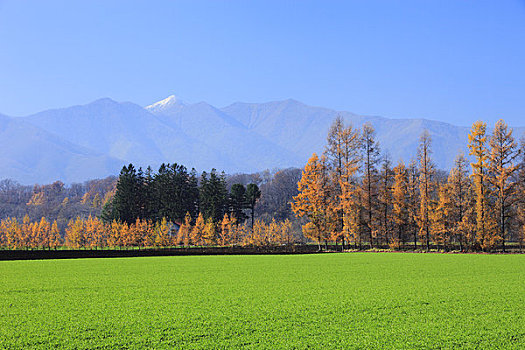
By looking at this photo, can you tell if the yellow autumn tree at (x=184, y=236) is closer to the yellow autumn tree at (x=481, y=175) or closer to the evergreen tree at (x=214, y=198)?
the evergreen tree at (x=214, y=198)

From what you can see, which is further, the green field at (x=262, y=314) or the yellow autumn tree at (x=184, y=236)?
the yellow autumn tree at (x=184, y=236)

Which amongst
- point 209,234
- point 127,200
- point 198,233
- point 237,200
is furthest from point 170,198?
point 209,234

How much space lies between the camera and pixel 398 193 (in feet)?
167

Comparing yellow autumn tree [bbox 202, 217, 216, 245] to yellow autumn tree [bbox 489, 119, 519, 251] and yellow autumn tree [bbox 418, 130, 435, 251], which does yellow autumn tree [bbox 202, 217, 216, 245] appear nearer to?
yellow autumn tree [bbox 418, 130, 435, 251]

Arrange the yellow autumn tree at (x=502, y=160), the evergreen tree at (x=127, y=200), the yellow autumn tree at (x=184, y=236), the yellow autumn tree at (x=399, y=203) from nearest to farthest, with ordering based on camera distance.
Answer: the yellow autumn tree at (x=502, y=160) → the yellow autumn tree at (x=399, y=203) → the yellow autumn tree at (x=184, y=236) → the evergreen tree at (x=127, y=200)

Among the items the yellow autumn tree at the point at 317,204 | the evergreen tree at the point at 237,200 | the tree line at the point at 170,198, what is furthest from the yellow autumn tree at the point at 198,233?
the yellow autumn tree at the point at 317,204

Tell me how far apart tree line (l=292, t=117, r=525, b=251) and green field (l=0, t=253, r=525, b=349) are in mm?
26469

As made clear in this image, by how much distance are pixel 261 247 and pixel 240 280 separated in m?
33.9

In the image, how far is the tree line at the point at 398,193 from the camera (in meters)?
42.9

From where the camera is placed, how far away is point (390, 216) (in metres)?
53.2

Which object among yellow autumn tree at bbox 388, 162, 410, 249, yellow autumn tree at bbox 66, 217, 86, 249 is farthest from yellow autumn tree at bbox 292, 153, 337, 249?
yellow autumn tree at bbox 66, 217, 86, 249

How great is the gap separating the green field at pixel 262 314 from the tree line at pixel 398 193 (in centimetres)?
2647

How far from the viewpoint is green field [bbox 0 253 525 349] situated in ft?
30.2

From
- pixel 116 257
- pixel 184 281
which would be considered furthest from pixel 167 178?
pixel 184 281
